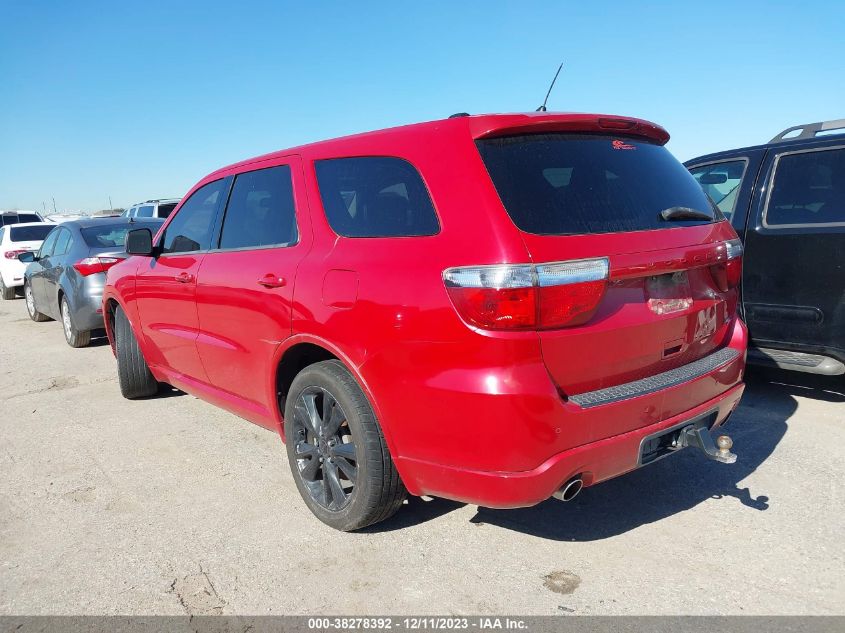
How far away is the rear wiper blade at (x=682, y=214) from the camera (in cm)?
277

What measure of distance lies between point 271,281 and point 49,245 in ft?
23.6

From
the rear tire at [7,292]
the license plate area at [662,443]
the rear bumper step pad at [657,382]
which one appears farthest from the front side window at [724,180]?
the rear tire at [7,292]

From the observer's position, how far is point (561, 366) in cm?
232

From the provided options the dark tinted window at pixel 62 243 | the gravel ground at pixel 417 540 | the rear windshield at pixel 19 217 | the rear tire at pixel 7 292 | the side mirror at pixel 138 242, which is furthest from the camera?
the rear windshield at pixel 19 217

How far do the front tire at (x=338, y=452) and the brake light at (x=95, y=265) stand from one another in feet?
16.7

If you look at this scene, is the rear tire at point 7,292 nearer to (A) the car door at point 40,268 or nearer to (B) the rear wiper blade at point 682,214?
(A) the car door at point 40,268

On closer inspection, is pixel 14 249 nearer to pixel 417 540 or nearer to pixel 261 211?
pixel 261 211

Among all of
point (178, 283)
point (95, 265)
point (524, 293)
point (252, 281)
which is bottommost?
point (95, 265)

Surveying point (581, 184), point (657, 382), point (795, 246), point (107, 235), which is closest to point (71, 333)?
point (107, 235)

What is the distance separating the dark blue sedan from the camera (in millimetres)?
7328

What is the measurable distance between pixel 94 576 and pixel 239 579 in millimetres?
647

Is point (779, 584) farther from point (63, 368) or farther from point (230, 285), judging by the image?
point (63, 368)

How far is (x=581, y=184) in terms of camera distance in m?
2.58

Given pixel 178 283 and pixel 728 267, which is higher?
pixel 728 267
